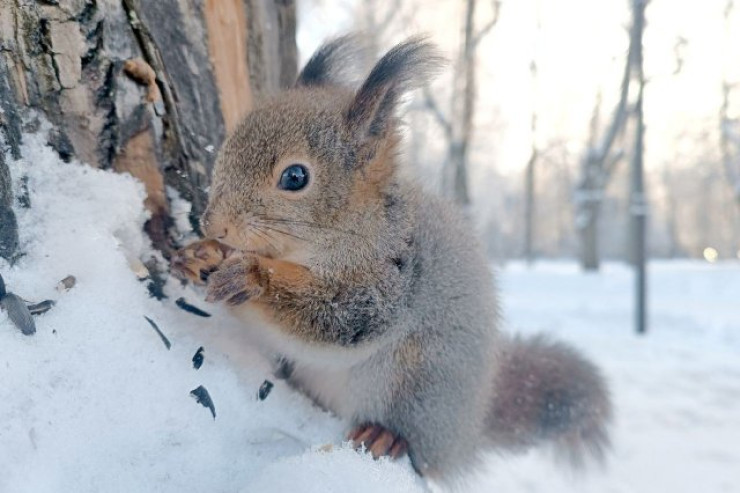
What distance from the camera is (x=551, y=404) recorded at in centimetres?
148

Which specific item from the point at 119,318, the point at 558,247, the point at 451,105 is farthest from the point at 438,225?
the point at 558,247

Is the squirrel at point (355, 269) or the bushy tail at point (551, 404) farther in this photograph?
the bushy tail at point (551, 404)

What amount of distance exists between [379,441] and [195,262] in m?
0.44

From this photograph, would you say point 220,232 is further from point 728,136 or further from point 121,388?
point 728,136

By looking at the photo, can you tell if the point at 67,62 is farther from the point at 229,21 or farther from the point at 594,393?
the point at 594,393

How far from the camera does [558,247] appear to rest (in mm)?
25703

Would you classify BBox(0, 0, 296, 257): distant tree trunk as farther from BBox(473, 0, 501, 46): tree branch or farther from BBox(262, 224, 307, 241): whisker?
BBox(473, 0, 501, 46): tree branch

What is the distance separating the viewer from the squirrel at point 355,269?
3.45 feet

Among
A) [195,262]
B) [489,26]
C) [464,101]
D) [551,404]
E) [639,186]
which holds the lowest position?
[551,404]

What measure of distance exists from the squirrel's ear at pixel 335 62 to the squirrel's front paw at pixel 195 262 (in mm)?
462

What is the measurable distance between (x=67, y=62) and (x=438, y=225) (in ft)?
2.31

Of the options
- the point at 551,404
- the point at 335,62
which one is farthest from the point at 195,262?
the point at 551,404

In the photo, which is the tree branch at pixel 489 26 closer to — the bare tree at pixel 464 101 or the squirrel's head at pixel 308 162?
the bare tree at pixel 464 101

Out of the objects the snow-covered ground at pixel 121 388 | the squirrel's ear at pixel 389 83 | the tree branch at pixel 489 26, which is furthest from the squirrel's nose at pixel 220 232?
the tree branch at pixel 489 26
